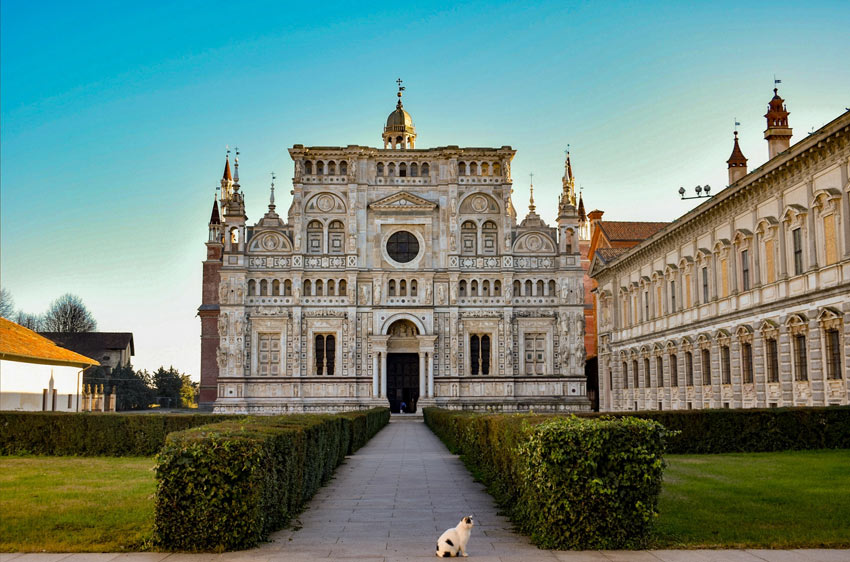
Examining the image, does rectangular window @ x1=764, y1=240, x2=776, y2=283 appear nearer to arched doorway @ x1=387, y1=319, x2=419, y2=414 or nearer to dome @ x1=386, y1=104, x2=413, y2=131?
arched doorway @ x1=387, y1=319, x2=419, y2=414

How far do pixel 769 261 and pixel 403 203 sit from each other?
38.2m

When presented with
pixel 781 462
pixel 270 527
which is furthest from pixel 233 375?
pixel 270 527

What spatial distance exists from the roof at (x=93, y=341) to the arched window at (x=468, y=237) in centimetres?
4867

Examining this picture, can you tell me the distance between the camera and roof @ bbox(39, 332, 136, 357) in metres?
97.7

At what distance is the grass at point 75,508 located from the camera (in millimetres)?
11766

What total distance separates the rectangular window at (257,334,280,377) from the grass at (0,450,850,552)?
4567 cm

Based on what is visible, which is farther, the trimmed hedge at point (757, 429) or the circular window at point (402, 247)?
the circular window at point (402, 247)

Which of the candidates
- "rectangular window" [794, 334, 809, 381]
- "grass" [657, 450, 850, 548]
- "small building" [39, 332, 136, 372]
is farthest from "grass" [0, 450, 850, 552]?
"small building" [39, 332, 136, 372]

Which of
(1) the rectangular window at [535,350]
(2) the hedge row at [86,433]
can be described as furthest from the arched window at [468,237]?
(2) the hedge row at [86,433]

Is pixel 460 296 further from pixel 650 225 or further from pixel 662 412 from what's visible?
pixel 662 412

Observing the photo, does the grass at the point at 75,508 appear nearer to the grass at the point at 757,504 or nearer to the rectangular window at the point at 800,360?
the grass at the point at 757,504

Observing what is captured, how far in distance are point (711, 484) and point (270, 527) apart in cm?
913

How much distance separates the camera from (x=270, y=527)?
1290 cm

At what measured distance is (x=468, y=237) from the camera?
7019 centimetres
